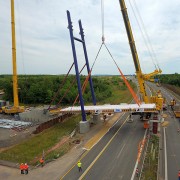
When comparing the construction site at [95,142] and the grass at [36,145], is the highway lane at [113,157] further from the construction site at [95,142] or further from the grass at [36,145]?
the grass at [36,145]

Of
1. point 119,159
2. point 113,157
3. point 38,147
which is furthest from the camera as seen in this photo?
point 38,147

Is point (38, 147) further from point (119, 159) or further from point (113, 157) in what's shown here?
point (119, 159)

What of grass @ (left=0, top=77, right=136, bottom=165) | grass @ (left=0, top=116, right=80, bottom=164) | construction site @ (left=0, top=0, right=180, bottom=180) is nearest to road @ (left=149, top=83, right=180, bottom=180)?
construction site @ (left=0, top=0, right=180, bottom=180)

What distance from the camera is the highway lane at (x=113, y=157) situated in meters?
22.4

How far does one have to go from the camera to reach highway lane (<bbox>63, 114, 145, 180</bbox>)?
22.4 meters

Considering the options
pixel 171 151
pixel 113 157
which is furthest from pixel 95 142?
pixel 171 151

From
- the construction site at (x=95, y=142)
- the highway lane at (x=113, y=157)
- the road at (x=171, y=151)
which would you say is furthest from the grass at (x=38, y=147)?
the road at (x=171, y=151)

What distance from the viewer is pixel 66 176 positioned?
22188mm

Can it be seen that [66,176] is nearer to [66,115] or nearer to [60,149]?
[60,149]

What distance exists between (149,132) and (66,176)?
746 inches

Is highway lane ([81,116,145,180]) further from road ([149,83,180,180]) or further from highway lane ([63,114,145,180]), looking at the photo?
road ([149,83,180,180])

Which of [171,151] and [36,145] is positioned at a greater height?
[36,145]

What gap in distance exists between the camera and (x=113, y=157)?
Answer: 88.0 ft

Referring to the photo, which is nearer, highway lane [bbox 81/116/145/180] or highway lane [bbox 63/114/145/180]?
highway lane [bbox 81/116/145/180]
